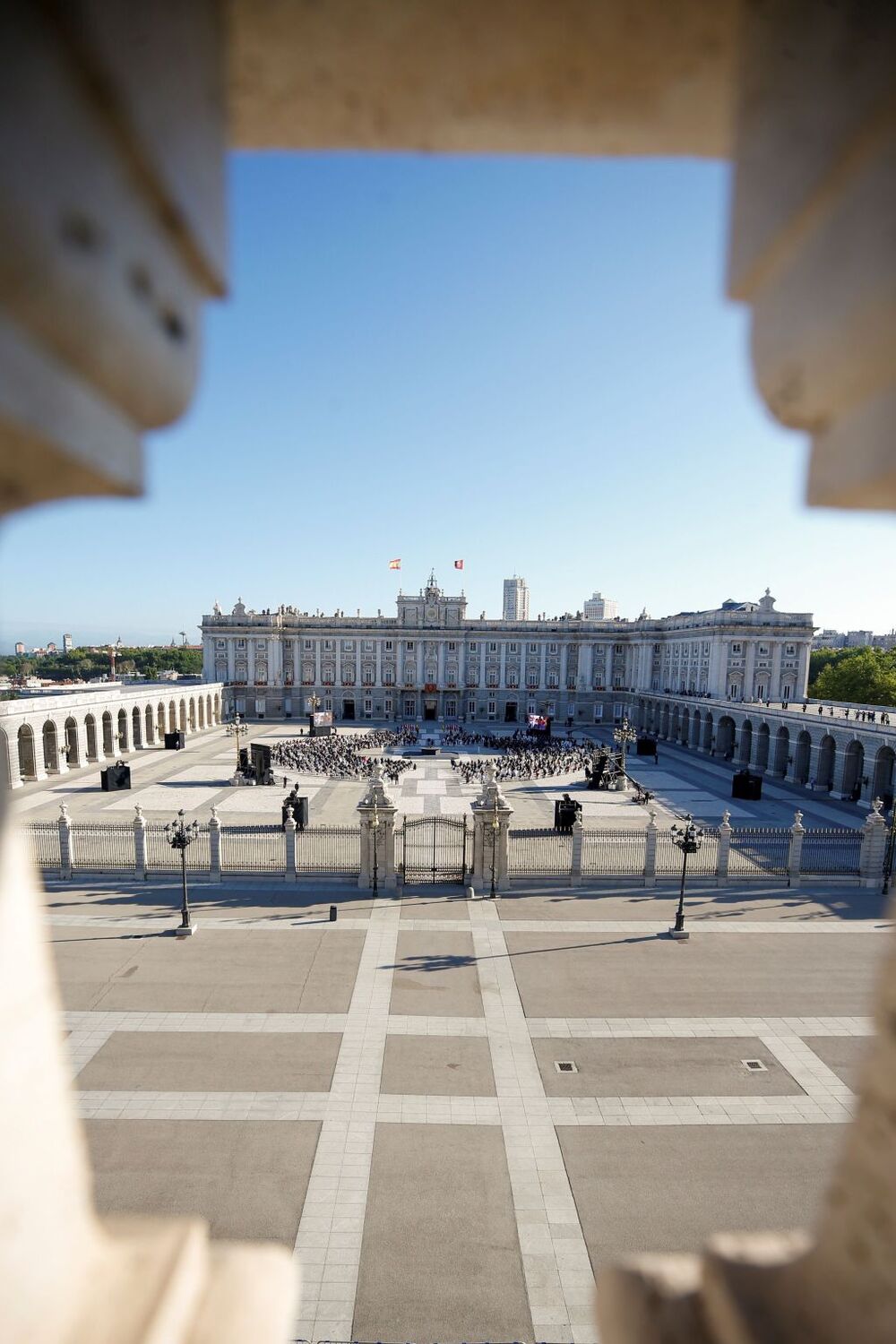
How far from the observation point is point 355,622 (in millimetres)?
73312

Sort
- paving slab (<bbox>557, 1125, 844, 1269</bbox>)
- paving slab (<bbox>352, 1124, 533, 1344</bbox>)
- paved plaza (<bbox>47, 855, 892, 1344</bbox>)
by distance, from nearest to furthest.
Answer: paving slab (<bbox>352, 1124, 533, 1344</bbox>)
paved plaza (<bbox>47, 855, 892, 1344</bbox>)
paving slab (<bbox>557, 1125, 844, 1269</bbox>)

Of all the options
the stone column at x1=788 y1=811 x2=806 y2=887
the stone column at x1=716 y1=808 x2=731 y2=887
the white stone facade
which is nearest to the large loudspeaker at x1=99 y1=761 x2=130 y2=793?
the white stone facade

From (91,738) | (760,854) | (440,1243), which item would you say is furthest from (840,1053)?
(91,738)

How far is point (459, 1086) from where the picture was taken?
10273 millimetres

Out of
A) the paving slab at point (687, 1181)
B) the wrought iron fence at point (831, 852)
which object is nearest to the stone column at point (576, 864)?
the wrought iron fence at point (831, 852)

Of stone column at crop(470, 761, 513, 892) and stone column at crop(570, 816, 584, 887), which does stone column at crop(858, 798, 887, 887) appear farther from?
stone column at crop(470, 761, 513, 892)

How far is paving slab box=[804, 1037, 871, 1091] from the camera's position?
1093 centimetres

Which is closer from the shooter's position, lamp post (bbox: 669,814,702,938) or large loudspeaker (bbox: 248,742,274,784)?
lamp post (bbox: 669,814,702,938)

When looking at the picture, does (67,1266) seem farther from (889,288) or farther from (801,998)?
(801,998)

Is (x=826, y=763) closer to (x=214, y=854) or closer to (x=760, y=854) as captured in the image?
(x=760, y=854)

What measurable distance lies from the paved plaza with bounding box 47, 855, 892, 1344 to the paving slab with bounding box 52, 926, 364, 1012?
0.21 feet

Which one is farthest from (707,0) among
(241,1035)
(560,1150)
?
(241,1035)

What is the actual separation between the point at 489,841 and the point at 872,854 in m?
12.1

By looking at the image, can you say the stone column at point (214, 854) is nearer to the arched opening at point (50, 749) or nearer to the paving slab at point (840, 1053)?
the paving slab at point (840, 1053)
